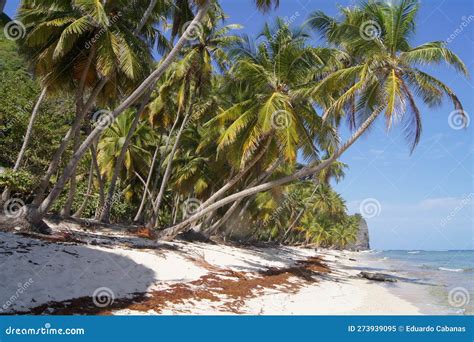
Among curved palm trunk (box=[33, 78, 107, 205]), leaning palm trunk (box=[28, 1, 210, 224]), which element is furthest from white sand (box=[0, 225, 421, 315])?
curved palm trunk (box=[33, 78, 107, 205])

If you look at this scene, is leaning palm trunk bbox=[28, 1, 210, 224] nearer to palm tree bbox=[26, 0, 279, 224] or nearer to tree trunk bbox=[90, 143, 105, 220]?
palm tree bbox=[26, 0, 279, 224]

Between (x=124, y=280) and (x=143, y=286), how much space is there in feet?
1.58

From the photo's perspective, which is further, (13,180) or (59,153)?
(13,180)

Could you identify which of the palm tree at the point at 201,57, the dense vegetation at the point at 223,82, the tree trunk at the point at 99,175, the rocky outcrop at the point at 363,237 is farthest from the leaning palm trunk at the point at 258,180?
the rocky outcrop at the point at 363,237

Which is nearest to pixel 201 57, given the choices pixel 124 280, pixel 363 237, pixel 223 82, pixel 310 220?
pixel 223 82

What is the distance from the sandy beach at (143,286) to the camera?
7500 mm

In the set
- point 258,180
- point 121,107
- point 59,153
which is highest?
point 121,107

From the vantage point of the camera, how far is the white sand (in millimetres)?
7691

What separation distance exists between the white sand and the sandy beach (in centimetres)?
2

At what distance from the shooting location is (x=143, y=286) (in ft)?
30.6

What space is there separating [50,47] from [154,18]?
4.83 m

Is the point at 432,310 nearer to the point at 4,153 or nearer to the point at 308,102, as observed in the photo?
the point at 308,102

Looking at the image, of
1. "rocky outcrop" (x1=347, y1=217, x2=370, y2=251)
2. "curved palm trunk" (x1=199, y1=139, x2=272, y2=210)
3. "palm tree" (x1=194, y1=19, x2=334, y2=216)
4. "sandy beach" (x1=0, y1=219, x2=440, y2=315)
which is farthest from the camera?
"rocky outcrop" (x1=347, y1=217, x2=370, y2=251)

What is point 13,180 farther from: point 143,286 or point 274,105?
point 274,105
